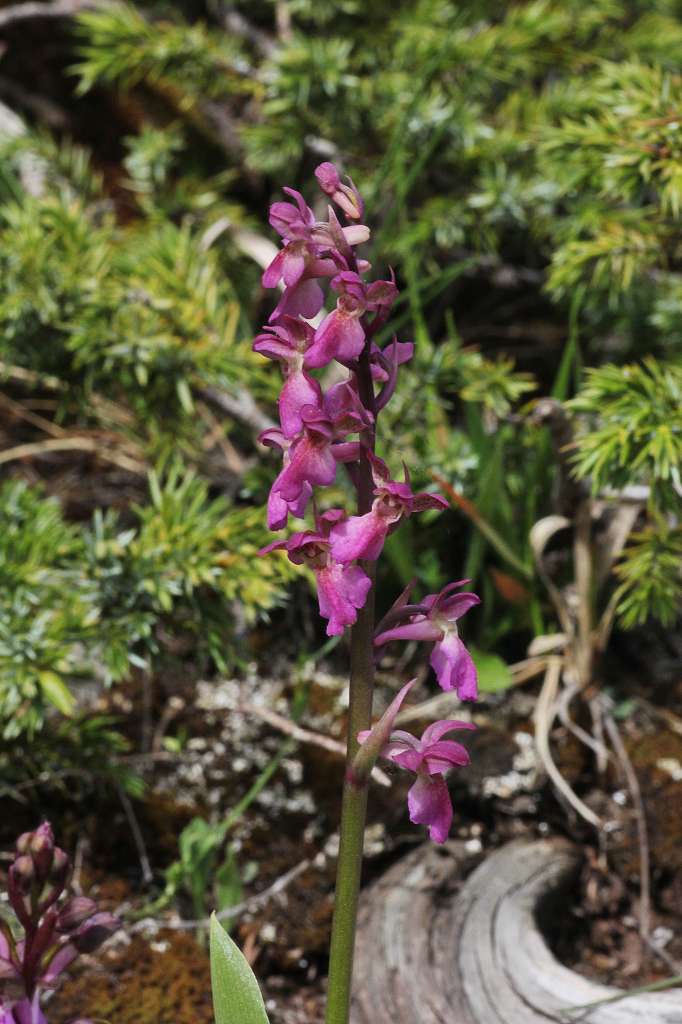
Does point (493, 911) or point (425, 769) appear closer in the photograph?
point (425, 769)

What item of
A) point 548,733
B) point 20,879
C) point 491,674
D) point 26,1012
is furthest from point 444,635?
point 548,733

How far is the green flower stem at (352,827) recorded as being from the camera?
113 cm

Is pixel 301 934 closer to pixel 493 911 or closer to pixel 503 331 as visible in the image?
pixel 493 911

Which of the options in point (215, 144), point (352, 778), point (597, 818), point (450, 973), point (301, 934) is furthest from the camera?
point (215, 144)

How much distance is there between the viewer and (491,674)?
6.47ft

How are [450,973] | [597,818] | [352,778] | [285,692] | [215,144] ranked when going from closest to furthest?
[352,778] → [450,973] → [597,818] → [285,692] → [215,144]

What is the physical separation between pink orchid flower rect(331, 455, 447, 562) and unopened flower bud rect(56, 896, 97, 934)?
1.89 ft

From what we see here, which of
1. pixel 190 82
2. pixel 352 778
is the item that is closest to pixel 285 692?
pixel 352 778

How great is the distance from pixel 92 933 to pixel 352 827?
39 cm

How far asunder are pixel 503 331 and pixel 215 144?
1.02m

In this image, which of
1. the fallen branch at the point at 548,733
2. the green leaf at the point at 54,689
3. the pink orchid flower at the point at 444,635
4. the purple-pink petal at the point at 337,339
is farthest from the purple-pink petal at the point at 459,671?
the fallen branch at the point at 548,733

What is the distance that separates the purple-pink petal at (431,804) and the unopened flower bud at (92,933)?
1.45 feet

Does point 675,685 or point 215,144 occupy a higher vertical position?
point 215,144

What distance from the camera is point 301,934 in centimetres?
188
